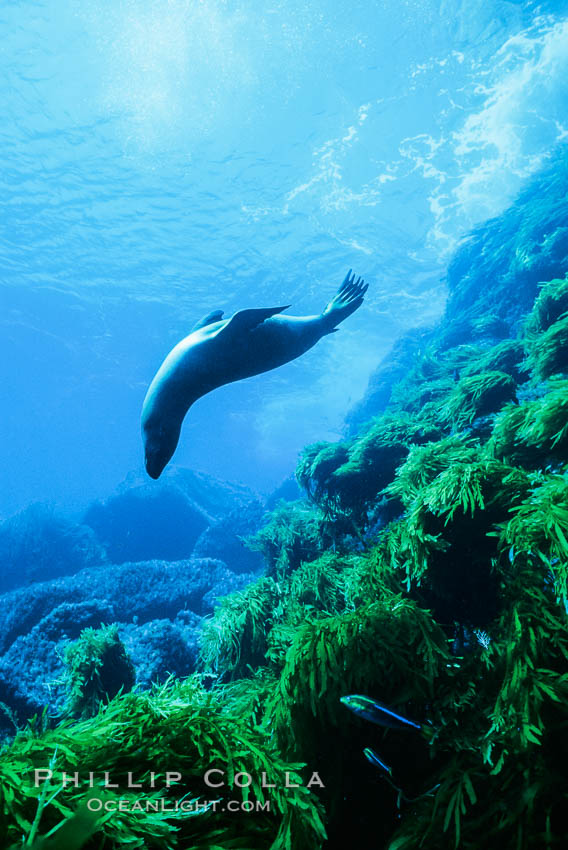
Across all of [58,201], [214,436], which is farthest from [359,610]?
[214,436]

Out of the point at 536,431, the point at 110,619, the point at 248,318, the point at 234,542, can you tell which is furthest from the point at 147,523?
the point at 536,431

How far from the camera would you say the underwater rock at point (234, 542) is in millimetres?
14219

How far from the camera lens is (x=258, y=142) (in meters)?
15.8

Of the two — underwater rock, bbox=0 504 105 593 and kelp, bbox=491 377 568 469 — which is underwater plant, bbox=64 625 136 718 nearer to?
kelp, bbox=491 377 568 469

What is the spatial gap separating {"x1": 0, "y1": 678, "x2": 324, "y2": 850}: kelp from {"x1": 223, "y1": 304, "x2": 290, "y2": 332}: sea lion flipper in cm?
290

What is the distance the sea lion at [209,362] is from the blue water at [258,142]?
16.7 metres

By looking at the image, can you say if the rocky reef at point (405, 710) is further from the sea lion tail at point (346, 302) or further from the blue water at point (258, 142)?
the blue water at point (258, 142)

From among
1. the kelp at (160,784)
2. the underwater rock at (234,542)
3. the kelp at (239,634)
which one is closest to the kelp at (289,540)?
the kelp at (239,634)

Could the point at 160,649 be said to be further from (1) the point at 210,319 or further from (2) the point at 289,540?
(1) the point at 210,319

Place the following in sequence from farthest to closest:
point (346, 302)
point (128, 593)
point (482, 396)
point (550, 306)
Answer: point (128, 593), point (550, 306), point (482, 396), point (346, 302)

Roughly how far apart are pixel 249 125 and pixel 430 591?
772 inches

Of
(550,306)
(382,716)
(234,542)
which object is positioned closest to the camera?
(382,716)

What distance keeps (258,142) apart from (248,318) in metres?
17.2

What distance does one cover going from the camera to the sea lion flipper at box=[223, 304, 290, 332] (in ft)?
11.0
